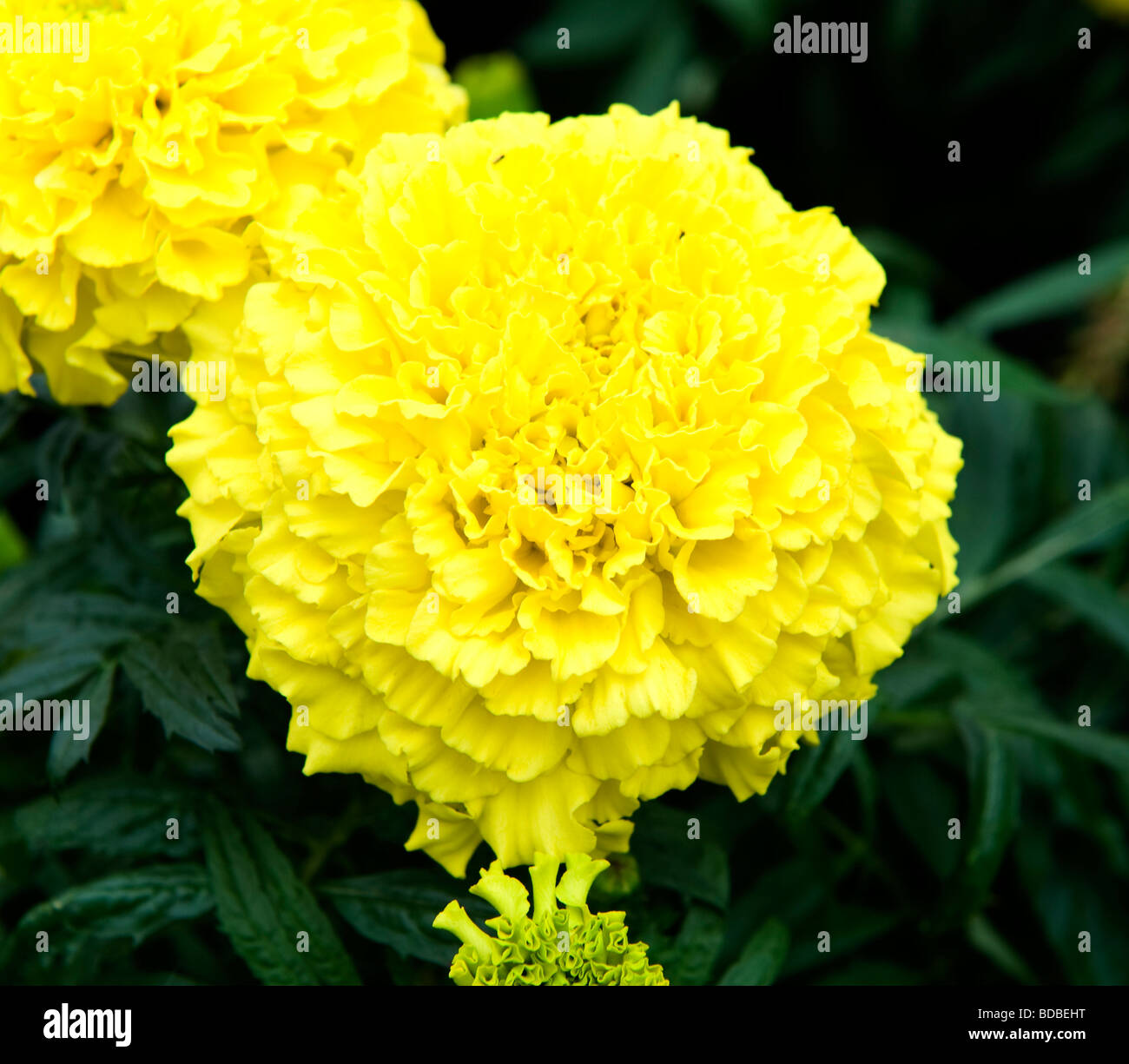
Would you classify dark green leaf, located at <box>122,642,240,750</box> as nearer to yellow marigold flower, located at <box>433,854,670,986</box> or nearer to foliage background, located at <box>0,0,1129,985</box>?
foliage background, located at <box>0,0,1129,985</box>

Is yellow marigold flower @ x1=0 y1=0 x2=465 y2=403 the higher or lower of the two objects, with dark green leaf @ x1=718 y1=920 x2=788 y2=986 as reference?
higher

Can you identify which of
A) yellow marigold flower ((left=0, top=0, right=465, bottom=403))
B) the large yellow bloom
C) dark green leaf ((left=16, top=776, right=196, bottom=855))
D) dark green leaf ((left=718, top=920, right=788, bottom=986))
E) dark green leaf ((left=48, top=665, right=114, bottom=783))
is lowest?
dark green leaf ((left=718, top=920, right=788, bottom=986))

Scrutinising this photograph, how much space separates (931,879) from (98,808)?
1098 mm

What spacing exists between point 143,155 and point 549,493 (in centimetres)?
52

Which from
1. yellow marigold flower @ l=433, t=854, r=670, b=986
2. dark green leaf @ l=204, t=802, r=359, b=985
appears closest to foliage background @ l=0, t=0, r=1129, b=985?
dark green leaf @ l=204, t=802, r=359, b=985

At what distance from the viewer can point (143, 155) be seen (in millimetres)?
1098

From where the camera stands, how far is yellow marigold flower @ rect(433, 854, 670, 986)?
3.11 feet

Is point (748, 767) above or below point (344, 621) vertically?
below

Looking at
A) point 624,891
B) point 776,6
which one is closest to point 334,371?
point 624,891

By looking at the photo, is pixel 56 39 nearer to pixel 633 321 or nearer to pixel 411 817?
pixel 633 321

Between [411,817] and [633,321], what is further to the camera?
[411,817]

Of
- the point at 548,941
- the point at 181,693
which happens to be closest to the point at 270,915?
the point at 181,693

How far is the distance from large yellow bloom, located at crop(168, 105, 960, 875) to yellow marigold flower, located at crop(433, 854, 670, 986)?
0.03m

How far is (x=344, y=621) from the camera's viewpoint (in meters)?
0.98
